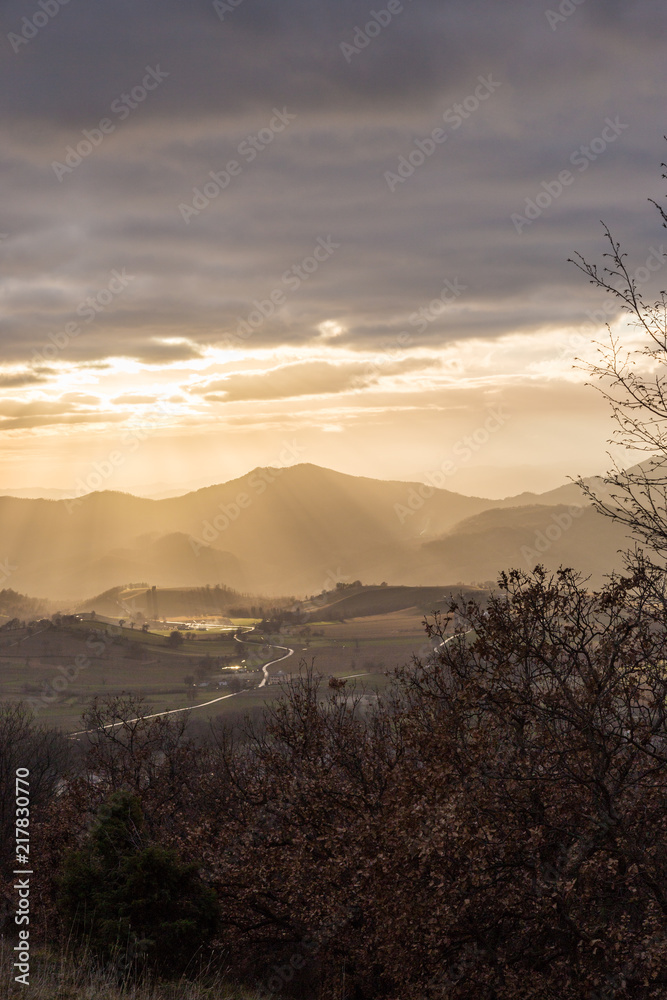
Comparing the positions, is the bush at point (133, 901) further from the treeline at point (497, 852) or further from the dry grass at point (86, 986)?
the dry grass at point (86, 986)

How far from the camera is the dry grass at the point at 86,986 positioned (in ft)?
45.9

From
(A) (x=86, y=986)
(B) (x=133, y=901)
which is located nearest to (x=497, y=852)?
(A) (x=86, y=986)

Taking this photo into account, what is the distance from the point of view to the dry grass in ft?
45.9

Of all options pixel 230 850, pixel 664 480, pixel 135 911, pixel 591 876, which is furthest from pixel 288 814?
pixel 664 480

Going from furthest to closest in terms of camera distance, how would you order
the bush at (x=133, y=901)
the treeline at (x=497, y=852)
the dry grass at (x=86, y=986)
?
the bush at (x=133, y=901) → the treeline at (x=497, y=852) → the dry grass at (x=86, y=986)

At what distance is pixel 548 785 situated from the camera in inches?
701

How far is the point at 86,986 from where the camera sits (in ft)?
48.8

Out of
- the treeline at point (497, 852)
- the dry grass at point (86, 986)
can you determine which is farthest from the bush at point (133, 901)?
the dry grass at point (86, 986)

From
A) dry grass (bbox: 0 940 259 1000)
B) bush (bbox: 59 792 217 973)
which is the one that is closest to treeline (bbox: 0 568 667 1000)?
bush (bbox: 59 792 217 973)

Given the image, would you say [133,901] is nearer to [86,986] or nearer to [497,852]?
[86,986]

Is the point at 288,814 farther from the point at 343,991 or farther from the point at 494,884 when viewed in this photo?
the point at 494,884

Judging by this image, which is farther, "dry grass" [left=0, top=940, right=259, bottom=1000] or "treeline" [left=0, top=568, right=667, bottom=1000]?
"treeline" [left=0, top=568, right=667, bottom=1000]

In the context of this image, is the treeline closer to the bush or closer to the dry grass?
the bush

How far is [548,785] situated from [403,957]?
18.4 ft
